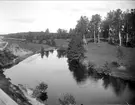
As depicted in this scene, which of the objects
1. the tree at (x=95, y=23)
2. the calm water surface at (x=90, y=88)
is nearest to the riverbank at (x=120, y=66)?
the calm water surface at (x=90, y=88)

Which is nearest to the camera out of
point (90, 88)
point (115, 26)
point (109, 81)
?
point (90, 88)

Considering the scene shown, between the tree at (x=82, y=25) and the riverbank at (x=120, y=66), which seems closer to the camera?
the riverbank at (x=120, y=66)

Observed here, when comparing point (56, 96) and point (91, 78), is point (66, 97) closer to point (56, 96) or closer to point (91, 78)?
point (56, 96)

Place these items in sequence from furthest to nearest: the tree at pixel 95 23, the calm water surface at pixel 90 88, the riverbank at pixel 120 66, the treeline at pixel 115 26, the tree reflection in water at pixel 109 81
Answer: the tree at pixel 95 23 < the treeline at pixel 115 26 < the riverbank at pixel 120 66 < the tree reflection in water at pixel 109 81 < the calm water surface at pixel 90 88

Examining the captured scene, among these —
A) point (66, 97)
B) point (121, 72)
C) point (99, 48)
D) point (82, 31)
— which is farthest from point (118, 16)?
point (66, 97)

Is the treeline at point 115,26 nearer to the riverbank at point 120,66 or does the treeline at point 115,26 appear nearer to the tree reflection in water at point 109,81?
the riverbank at point 120,66

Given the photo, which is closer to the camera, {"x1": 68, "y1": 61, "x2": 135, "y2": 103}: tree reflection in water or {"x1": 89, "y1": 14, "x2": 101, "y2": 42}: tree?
{"x1": 68, "y1": 61, "x2": 135, "y2": 103}: tree reflection in water

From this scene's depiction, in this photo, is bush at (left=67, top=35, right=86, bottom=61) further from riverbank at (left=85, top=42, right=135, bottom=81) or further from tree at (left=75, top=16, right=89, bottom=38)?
tree at (left=75, top=16, right=89, bottom=38)

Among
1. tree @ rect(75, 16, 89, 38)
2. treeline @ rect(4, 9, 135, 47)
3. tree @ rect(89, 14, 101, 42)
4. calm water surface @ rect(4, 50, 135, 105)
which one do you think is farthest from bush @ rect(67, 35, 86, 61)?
tree @ rect(89, 14, 101, 42)

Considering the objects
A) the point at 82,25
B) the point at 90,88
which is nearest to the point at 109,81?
the point at 90,88

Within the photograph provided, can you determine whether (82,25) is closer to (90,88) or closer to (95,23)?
(95,23)

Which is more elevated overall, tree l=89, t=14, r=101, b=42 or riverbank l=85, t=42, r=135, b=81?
tree l=89, t=14, r=101, b=42

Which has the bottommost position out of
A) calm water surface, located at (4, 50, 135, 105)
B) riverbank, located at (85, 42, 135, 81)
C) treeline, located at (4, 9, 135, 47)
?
calm water surface, located at (4, 50, 135, 105)

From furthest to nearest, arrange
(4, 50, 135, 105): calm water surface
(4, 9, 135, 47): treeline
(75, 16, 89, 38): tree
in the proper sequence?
1. (75, 16, 89, 38): tree
2. (4, 9, 135, 47): treeline
3. (4, 50, 135, 105): calm water surface
